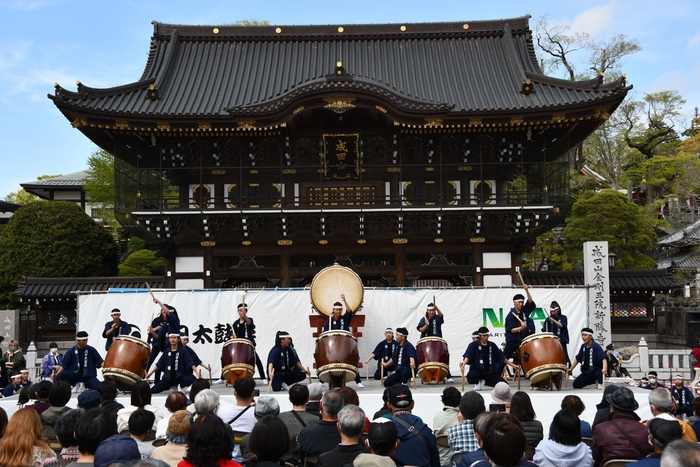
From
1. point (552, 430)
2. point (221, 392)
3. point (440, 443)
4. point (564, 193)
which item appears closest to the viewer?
point (552, 430)

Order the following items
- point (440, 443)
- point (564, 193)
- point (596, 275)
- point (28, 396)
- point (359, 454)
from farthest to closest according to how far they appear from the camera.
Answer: point (564, 193), point (596, 275), point (28, 396), point (440, 443), point (359, 454)

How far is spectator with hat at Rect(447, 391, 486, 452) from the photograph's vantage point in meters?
5.73

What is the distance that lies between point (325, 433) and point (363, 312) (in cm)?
962

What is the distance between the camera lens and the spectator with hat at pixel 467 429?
573cm

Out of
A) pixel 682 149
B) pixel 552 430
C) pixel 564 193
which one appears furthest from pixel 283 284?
pixel 682 149

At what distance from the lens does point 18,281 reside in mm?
21125

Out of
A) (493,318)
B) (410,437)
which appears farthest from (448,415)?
(493,318)

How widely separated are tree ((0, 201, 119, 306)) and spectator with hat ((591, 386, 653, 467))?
1929 cm

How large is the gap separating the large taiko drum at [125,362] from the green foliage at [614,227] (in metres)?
18.2

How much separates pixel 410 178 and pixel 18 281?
13.2 metres

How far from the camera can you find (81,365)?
38.5ft

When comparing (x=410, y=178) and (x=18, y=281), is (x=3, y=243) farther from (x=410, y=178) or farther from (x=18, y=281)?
(x=410, y=178)

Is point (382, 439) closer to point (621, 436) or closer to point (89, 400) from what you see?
point (621, 436)

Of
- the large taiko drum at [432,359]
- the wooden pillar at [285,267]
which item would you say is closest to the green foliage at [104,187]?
the wooden pillar at [285,267]
